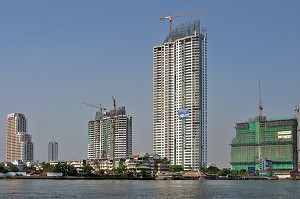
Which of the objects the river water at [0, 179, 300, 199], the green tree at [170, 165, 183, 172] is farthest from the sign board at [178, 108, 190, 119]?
the river water at [0, 179, 300, 199]

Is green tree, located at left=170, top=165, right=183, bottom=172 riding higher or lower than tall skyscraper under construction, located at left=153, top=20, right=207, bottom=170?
lower

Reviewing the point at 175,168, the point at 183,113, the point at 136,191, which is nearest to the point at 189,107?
the point at 183,113

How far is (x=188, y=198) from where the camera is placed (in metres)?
71.8

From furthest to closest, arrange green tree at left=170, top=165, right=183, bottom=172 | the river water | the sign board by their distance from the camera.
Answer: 1. the sign board
2. green tree at left=170, top=165, right=183, bottom=172
3. the river water

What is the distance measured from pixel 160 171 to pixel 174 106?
21.6 metres

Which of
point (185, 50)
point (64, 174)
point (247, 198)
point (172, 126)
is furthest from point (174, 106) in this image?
point (247, 198)

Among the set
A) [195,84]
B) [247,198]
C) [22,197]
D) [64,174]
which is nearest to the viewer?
[22,197]

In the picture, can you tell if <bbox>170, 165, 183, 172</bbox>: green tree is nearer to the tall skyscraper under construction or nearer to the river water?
the tall skyscraper under construction

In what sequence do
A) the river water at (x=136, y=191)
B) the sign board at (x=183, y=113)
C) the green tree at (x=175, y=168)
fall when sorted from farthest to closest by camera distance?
the sign board at (x=183, y=113)
the green tree at (x=175, y=168)
the river water at (x=136, y=191)

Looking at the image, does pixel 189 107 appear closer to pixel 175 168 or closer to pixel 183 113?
pixel 183 113

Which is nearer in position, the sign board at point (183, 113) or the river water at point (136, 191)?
the river water at point (136, 191)

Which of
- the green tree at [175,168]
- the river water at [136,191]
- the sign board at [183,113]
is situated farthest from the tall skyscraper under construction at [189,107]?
the river water at [136,191]

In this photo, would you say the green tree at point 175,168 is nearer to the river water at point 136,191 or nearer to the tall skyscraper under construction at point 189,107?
the tall skyscraper under construction at point 189,107

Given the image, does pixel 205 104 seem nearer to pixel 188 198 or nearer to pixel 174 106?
pixel 174 106
